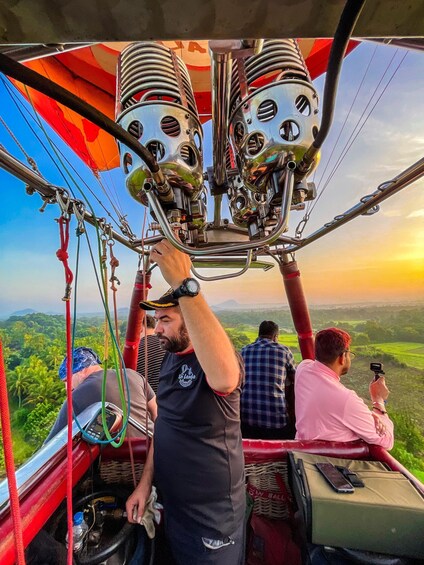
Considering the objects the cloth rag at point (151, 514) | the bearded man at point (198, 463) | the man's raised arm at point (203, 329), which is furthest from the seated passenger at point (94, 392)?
the man's raised arm at point (203, 329)

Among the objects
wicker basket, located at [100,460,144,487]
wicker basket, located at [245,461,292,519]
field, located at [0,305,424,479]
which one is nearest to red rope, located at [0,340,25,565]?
wicker basket, located at [100,460,144,487]

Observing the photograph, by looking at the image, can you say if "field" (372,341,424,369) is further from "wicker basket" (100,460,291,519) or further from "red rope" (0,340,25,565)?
"red rope" (0,340,25,565)

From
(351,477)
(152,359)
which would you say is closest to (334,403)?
(351,477)

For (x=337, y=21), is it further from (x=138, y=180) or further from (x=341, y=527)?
(x=341, y=527)

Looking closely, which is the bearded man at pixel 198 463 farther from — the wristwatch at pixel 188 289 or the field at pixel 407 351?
the field at pixel 407 351

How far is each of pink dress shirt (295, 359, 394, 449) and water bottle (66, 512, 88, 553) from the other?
3.16 feet

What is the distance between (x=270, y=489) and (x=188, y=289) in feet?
3.38

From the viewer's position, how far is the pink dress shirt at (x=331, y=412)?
1209mm

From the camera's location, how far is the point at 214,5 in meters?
0.23

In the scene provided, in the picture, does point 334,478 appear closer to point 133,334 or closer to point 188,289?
point 188,289

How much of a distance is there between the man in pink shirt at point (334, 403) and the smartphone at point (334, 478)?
0.91ft

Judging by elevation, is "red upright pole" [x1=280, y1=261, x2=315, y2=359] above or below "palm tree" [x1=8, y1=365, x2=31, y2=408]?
above

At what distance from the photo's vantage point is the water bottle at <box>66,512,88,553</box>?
2.54ft

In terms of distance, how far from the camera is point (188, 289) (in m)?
0.65
